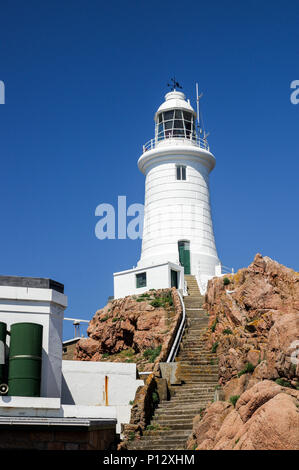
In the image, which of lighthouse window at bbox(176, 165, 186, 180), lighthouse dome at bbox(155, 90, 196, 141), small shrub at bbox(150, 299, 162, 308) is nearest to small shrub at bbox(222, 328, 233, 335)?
small shrub at bbox(150, 299, 162, 308)

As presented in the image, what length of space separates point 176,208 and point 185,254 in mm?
3204

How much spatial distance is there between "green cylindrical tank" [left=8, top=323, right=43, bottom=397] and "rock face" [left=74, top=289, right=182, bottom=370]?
1224 centimetres

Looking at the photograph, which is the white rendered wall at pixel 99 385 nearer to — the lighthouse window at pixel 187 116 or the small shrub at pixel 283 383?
the small shrub at pixel 283 383

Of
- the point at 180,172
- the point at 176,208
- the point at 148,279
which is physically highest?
the point at 180,172

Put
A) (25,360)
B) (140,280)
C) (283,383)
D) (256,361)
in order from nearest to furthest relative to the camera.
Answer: (283,383) < (25,360) < (256,361) < (140,280)

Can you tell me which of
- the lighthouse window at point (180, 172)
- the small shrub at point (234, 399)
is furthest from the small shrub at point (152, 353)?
the lighthouse window at point (180, 172)

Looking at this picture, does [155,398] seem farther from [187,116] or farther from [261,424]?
[187,116]

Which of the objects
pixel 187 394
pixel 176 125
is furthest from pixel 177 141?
pixel 187 394

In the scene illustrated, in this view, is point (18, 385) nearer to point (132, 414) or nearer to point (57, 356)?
point (57, 356)

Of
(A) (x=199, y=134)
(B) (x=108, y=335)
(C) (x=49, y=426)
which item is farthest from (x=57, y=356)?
(A) (x=199, y=134)

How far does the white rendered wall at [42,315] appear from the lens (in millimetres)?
16516

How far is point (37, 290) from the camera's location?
16.8 m

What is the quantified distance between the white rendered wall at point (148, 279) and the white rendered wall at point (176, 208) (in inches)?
79.8

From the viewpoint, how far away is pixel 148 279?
34.8m
